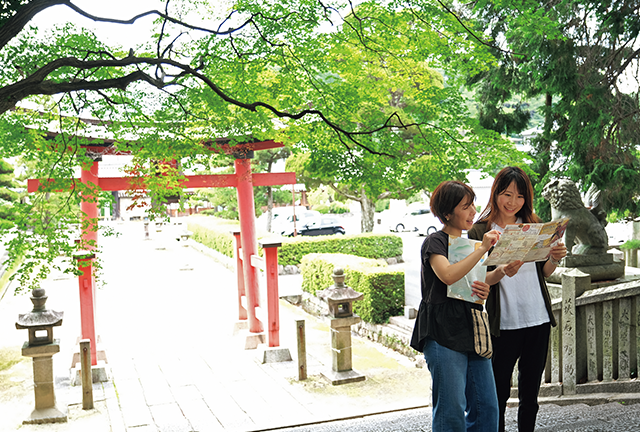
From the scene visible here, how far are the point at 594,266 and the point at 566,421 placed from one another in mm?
2653

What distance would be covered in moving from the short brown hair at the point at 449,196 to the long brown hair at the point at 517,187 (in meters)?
0.41

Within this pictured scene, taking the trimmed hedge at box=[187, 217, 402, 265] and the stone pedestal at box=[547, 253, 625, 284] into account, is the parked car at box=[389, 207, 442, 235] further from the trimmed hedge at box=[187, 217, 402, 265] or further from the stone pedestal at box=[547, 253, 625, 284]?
the stone pedestal at box=[547, 253, 625, 284]

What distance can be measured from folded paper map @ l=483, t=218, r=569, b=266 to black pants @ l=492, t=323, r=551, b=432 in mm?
413

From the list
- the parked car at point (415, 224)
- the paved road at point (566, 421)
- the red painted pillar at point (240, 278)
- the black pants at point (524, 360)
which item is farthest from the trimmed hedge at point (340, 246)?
the black pants at point (524, 360)

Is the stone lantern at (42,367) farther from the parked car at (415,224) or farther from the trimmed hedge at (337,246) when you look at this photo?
the parked car at (415,224)

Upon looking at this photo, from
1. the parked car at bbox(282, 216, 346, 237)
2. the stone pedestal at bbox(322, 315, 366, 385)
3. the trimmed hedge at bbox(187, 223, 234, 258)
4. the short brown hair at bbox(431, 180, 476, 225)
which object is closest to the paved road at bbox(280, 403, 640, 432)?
the short brown hair at bbox(431, 180, 476, 225)

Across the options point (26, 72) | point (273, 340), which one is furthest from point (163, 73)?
point (273, 340)

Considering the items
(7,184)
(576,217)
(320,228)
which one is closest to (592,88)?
(576,217)

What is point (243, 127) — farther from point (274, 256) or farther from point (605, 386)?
point (605, 386)

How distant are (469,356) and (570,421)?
169 cm

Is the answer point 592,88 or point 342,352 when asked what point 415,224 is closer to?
point 592,88

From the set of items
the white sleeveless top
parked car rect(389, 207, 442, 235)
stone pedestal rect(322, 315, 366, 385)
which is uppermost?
the white sleeveless top

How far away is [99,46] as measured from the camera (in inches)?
204

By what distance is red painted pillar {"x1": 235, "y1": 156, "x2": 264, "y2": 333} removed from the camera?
28.2 ft
